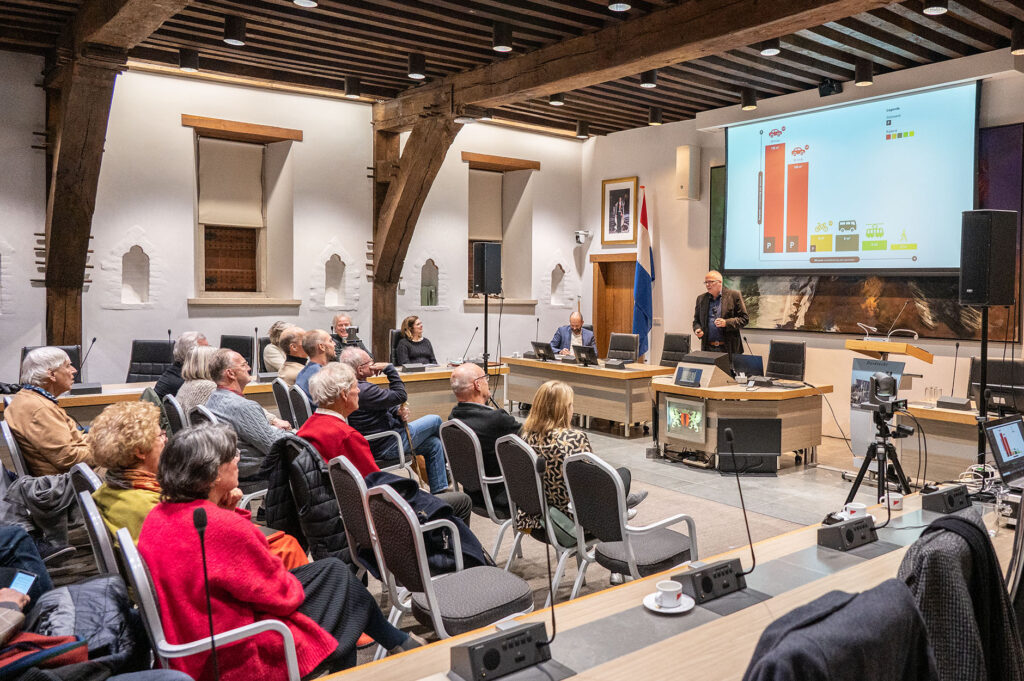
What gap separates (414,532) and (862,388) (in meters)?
4.52

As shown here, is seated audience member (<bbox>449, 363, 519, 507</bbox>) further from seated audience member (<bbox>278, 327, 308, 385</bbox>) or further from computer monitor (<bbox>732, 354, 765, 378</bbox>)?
computer monitor (<bbox>732, 354, 765, 378</bbox>)

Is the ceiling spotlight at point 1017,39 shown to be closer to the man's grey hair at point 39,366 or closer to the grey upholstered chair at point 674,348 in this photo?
the grey upholstered chair at point 674,348

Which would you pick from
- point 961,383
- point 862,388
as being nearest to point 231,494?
point 862,388

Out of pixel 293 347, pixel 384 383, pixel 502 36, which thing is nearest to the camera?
pixel 293 347

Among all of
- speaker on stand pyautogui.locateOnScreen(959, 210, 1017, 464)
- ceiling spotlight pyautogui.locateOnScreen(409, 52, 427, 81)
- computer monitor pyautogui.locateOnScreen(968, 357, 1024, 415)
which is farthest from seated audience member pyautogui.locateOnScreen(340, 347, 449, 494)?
computer monitor pyautogui.locateOnScreen(968, 357, 1024, 415)

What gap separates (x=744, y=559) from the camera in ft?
7.44

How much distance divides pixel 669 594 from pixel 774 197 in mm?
7290

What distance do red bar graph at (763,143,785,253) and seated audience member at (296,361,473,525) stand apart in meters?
5.82

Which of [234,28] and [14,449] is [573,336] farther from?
[14,449]

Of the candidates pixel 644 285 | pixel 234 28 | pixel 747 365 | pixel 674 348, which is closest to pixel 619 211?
pixel 644 285

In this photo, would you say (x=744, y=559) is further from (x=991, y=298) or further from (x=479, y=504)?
(x=991, y=298)

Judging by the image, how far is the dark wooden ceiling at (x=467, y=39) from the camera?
5.97 meters

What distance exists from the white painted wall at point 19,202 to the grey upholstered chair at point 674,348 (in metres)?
6.28

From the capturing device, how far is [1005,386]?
5371mm
